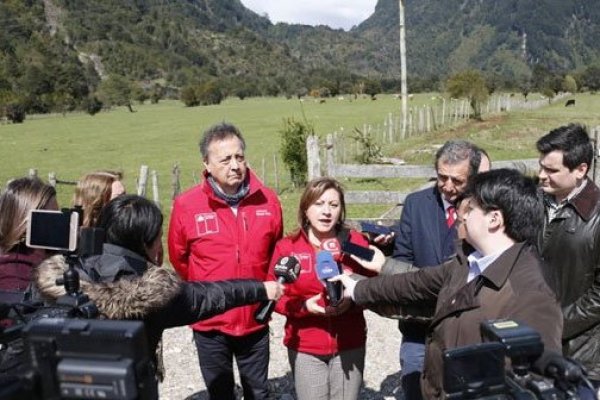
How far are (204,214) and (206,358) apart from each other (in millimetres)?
843

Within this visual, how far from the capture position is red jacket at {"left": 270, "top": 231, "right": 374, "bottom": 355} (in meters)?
3.26

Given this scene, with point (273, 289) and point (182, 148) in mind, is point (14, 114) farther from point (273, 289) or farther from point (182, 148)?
point (273, 289)

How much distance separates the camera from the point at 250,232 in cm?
345

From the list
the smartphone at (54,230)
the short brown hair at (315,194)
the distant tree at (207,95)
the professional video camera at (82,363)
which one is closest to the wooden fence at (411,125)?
the short brown hair at (315,194)

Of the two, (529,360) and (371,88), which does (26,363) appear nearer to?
(529,360)

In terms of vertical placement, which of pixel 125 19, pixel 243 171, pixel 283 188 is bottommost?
pixel 283 188

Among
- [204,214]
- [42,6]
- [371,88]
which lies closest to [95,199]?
[204,214]

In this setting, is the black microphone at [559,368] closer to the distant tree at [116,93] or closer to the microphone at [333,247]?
the microphone at [333,247]

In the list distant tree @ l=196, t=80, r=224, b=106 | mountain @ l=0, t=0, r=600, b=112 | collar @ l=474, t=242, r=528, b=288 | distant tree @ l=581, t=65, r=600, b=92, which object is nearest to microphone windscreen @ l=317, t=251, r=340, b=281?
collar @ l=474, t=242, r=528, b=288

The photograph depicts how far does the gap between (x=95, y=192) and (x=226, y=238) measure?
984 millimetres

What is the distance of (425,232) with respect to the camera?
319cm

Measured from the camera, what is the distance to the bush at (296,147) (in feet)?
48.5

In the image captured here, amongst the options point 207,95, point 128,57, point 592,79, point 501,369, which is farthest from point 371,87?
point 501,369

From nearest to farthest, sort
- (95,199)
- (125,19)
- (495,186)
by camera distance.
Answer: (495,186) → (95,199) → (125,19)
